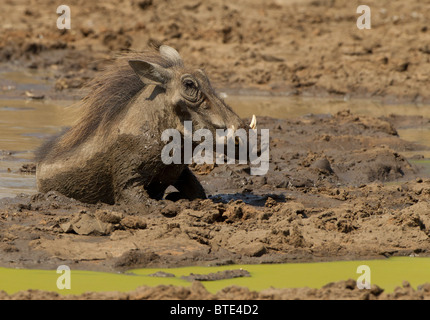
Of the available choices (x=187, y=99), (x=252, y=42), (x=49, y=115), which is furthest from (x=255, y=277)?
(x=252, y=42)

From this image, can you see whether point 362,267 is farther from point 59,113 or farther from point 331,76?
point 331,76

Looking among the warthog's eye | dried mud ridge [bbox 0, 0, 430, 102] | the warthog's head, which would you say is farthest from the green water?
dried mud ridge [bbox 0, 0, 430, 102]

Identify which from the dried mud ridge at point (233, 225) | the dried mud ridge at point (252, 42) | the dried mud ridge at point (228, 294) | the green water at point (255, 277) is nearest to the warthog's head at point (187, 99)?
the dried mud ridge at point (233, 225)

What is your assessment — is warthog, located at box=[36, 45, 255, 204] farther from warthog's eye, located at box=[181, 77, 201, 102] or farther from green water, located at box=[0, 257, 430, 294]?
green water, located at box=[0, 257, 430, 294]

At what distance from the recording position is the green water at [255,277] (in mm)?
6020

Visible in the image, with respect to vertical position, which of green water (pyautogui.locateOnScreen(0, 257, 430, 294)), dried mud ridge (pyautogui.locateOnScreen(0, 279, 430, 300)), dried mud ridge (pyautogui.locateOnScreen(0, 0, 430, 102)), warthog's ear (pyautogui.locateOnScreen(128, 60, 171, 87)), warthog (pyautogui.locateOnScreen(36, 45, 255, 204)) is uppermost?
dried mud ridge (pyautogui.locateOnScreen(0, 0, 430, 102))

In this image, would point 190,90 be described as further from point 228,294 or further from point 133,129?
point 228,294

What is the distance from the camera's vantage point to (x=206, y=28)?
23.0 m

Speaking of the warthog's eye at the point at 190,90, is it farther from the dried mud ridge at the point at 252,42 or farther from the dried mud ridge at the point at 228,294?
the dried mud ridge at the point at 252,42

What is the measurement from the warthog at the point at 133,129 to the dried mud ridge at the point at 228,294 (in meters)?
2.87

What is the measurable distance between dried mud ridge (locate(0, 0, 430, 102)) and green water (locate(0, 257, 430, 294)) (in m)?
11.7

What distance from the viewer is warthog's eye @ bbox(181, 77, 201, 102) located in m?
8.23

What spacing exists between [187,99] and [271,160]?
10.7ft
